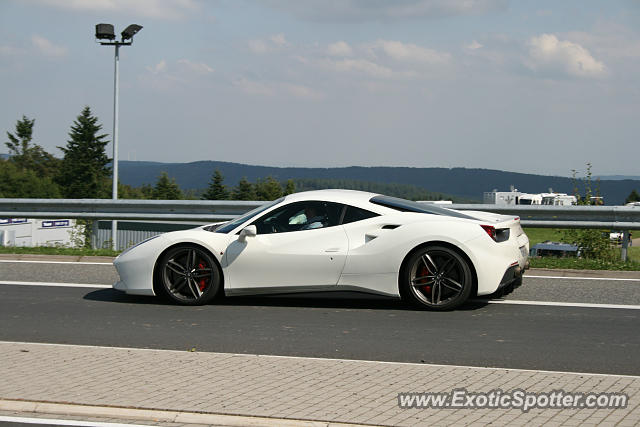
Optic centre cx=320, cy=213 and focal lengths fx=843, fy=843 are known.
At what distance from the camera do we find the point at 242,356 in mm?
6527

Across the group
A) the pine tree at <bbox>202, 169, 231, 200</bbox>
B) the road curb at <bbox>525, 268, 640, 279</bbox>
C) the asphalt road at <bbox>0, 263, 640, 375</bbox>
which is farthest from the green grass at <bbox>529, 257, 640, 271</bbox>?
the pine tree at <bbox>202, 169, 231, 200</bbox>

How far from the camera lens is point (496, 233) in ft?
28.2

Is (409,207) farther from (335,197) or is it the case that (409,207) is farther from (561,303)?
(561,303)

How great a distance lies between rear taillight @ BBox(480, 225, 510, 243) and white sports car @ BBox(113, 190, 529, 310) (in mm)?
10

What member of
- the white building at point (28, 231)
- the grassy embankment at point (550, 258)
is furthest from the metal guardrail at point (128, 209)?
the white building at point (28, 231)

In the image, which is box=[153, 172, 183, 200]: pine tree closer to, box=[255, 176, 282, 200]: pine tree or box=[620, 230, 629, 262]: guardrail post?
box=[255, 176, 282, 200]: pine tree

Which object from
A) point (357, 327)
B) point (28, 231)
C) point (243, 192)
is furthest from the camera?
point (243, 192)

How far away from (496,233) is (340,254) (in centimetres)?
160

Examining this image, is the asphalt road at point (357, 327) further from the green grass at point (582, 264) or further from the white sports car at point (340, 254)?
the green grass at point (582, 264)

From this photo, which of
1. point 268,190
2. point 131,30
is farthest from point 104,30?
point 268,190

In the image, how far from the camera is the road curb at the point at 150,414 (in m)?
4.88

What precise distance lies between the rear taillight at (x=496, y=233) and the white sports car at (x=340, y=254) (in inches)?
0.4

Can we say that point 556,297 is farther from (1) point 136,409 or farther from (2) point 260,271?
(1) point 136,409

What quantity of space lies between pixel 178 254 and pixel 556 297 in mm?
4284
